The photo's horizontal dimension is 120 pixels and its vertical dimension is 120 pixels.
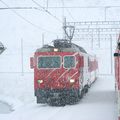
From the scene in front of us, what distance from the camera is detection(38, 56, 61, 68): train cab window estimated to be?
67.7ft

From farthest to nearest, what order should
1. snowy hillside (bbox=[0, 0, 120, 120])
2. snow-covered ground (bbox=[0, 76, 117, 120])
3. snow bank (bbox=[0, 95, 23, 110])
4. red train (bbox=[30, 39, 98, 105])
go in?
1. snowy hillside (bbox=[0, 0, 120, 120])
2. snow bank (bbox=[0, 95, 23, 110])
3. red train (bbox=[30, 39, 98, 105])
4. snow-covered ground (bbox=[0, 76, 117, 120])

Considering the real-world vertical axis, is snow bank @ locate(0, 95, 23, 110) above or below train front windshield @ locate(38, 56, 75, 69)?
below

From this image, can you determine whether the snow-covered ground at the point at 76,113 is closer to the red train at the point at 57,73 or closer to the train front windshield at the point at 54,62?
the red train at the point at 57,73

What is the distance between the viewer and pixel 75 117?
55.3 feet

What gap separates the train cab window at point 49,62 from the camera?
67.7ft

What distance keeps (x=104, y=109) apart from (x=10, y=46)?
171 feet

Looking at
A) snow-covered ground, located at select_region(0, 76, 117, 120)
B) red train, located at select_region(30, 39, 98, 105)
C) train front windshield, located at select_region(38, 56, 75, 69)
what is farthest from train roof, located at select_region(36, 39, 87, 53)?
snow-covered ground, located at select_region(0, 76, 117, 120)

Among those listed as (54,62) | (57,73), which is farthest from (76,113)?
(54,62)

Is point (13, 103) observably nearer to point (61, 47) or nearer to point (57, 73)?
point (61, 47)

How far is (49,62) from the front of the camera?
67.8 feet

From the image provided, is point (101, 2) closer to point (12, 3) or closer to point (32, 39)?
point (12, 3)

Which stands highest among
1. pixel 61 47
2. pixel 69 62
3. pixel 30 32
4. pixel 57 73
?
pixel 30 32

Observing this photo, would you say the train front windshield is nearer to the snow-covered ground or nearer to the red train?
the red train

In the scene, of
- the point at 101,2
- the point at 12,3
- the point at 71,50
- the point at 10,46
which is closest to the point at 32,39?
the point at 10,46
